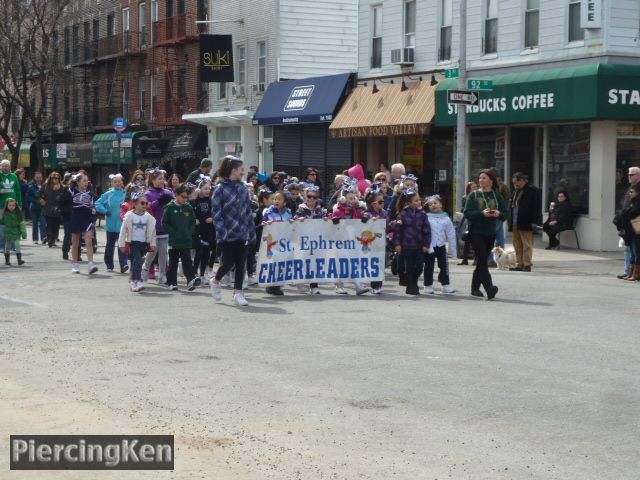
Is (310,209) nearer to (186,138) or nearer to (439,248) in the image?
(439,248)

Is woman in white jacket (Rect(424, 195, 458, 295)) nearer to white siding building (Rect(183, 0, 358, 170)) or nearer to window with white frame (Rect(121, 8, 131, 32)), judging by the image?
white siding building (Rect(183, 0, 358, 170))

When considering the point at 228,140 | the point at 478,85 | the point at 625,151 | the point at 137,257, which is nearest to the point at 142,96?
the point at 228,140

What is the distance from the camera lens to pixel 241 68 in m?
43.6

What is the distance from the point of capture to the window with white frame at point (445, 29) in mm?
30906

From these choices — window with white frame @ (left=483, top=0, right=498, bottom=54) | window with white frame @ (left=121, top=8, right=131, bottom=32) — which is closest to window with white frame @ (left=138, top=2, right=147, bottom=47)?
window with white frame @ (left=121, top=8, right=131, bottom=32)

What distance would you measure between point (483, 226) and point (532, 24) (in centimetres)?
1273

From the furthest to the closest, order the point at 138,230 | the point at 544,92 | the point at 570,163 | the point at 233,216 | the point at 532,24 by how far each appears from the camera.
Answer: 1. the point at 532,24
2. the point at 570,163
3. the point at 544,92
4. the point at 138,230
5. the point at 233,216

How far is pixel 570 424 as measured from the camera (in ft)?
27.1

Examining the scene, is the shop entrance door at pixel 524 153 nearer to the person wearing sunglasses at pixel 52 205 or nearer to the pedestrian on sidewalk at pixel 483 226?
the person wearing sunglasses at pixel 52 205

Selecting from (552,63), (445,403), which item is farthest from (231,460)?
(552,63)

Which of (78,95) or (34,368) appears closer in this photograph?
(34,368)

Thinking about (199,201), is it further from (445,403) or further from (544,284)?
(445,403)

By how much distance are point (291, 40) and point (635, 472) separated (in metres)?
35.6

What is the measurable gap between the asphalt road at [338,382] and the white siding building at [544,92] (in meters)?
9.85
